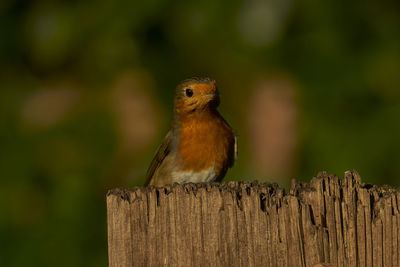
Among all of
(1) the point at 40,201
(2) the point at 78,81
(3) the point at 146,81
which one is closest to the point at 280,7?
(3) the point at 146,81

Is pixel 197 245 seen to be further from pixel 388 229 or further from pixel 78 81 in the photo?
pixel 78 81

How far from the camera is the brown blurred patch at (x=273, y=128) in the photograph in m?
6.54

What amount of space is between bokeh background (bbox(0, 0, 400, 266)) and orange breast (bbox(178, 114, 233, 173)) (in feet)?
2.58

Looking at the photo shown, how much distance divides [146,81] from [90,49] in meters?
0.56

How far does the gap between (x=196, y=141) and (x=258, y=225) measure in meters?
3.21

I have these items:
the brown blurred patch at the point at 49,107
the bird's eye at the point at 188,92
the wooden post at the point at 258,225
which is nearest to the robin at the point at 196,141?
the bird's eye at the point at 188,92

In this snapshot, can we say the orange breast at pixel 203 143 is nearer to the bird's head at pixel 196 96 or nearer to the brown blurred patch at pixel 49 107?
the bird's head at pixel 196 96

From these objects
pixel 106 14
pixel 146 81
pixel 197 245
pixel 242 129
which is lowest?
pixel 197 245

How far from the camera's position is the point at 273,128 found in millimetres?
6770

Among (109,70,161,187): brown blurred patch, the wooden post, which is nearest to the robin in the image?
(109,70,161,187): brown blurred patch

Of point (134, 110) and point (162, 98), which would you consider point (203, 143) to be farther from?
point (134, 110)

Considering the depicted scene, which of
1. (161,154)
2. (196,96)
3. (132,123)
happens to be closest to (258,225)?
(196,96)

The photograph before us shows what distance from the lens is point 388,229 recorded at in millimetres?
2514

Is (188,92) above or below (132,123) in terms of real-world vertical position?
below
